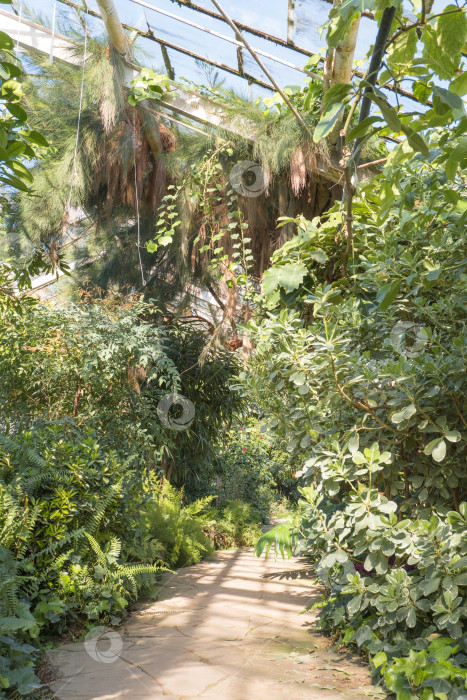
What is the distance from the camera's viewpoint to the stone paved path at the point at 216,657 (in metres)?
1.97

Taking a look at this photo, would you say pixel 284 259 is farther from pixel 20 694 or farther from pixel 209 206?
pixel 20 694

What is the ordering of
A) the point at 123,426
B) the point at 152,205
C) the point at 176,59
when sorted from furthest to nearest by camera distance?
1. the point at 152,205
2. the point at 176,59
3. the point at 123,426

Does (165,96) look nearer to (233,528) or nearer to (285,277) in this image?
(285,277)

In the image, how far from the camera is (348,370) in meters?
2.16

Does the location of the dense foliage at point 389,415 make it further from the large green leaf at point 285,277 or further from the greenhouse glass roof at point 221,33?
the greenhouse glass roof at point 221,33

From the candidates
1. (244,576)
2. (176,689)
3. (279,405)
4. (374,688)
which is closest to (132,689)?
(176,689)

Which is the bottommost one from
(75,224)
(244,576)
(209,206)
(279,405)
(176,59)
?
(244,576)

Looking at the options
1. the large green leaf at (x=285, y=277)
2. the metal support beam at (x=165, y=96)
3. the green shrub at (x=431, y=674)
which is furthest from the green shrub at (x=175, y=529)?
the metal support beam at (x=165, y=96)

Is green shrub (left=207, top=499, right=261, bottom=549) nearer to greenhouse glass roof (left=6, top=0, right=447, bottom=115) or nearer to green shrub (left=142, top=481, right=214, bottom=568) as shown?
green shrub (left=142, top=481, right=214, bottom=568)

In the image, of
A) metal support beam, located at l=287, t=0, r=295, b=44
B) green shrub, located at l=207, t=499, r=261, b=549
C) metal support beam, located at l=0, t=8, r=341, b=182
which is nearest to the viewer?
metal support beam, located at l=287, t=0, r=295, b=44

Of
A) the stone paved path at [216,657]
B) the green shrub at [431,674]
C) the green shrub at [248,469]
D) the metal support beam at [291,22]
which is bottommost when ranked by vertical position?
the stone paved path at [216,657]

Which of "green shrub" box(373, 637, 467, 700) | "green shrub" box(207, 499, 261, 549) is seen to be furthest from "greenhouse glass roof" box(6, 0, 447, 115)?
"green shrub" box(207, 499, 261, 549)

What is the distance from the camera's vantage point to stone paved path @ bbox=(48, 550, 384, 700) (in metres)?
1.97

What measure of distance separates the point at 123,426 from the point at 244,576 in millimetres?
1555
